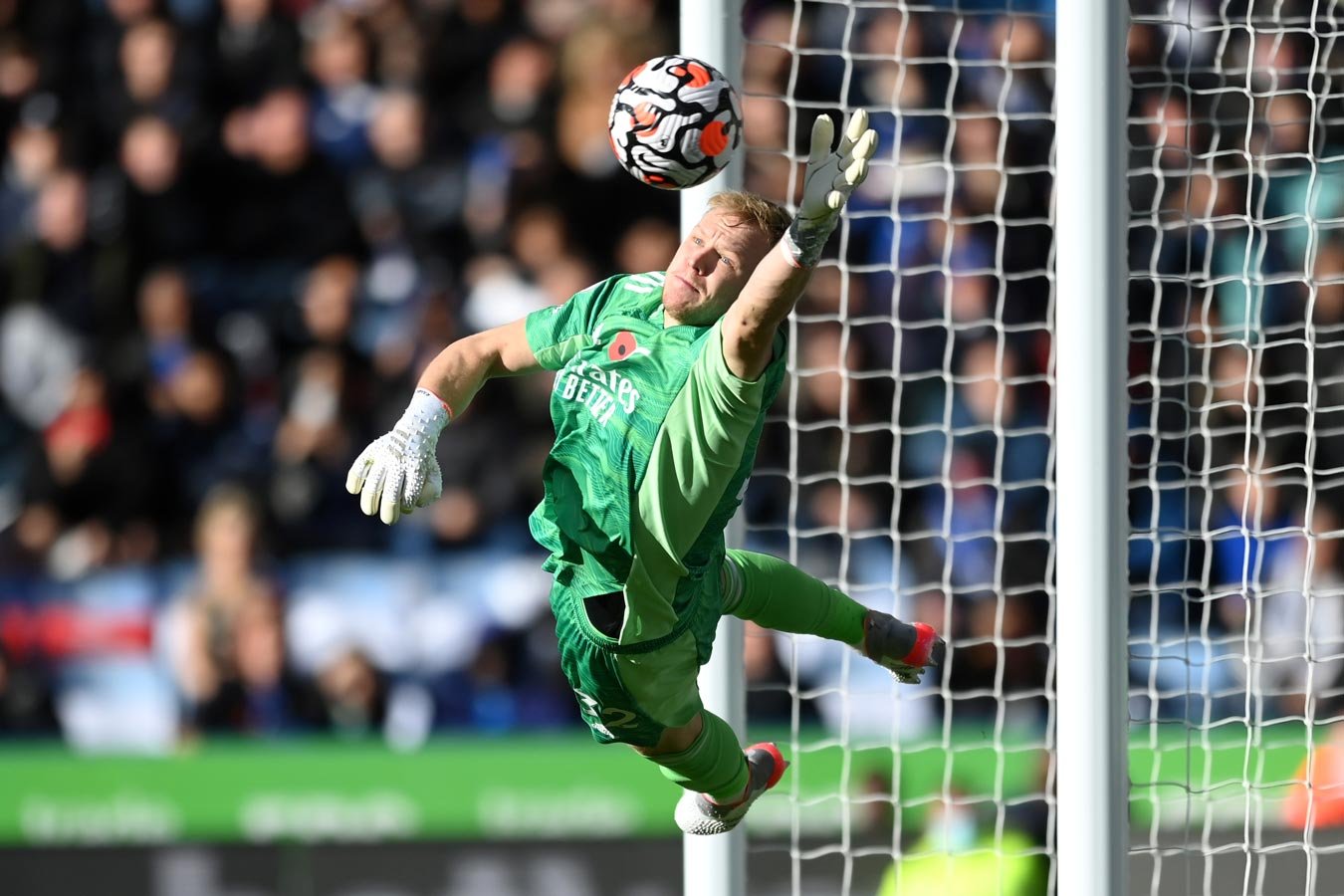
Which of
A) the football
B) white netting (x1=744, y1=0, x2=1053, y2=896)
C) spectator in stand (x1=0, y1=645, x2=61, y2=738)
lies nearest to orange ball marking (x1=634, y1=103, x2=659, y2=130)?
the football

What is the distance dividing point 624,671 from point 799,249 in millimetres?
920

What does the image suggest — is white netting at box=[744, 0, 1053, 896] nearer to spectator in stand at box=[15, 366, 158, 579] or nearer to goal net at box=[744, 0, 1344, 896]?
goal net at box=[744, 0, 1344, 896]

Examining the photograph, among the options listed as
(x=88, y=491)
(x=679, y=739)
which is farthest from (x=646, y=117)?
(x=88, y=491)

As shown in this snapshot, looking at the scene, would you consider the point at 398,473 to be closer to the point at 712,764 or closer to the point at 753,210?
the point at 753,210

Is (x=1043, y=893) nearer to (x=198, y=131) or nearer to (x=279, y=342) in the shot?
(x=279, y=342)

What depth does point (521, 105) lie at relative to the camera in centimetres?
568

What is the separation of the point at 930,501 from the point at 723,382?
2.92m

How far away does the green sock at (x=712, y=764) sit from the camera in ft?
10.6

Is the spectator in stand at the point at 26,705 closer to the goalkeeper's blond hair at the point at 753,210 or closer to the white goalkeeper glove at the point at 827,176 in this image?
the goalkeeper's blond hair at the point at 753,210

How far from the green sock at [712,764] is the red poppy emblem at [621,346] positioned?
701 mm

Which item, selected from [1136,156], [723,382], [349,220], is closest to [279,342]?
[349,220]

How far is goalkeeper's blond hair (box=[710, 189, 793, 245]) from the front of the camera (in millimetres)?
2934

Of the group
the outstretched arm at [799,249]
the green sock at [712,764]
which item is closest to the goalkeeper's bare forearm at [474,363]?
the outstretched arm at [799,249]

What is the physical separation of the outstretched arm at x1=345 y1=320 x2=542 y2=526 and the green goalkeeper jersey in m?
0.10
